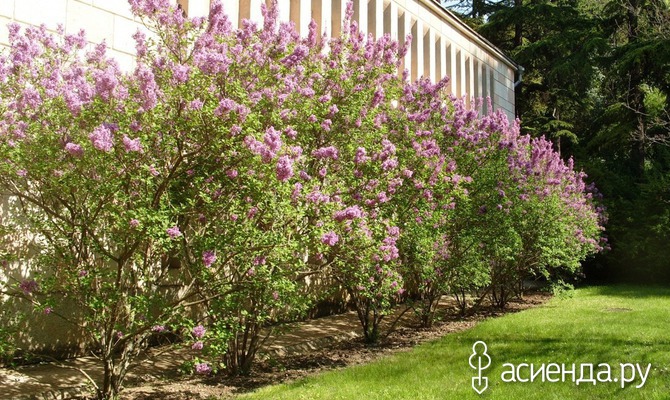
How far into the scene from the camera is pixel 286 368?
707 centimetres

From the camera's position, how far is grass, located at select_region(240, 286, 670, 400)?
5.48 metres

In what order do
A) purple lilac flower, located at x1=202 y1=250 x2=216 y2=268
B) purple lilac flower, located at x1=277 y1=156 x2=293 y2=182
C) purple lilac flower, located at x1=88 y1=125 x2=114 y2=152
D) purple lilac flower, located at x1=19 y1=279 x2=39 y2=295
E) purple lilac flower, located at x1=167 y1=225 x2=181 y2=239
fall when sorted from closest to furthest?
purple lilac flower, located at x1=88 y1=125 x2=114 y2=152, purple lilac flower, located at x1=167 y1=225 x2=181 y2=239, purple lilac flower, located at x1=277 y1=156 x2=293 y2=182, purple lilac flower, located at x1=202 y1=250 x2=216 y2=268, purple lilac flower, located at x1=19 y1=279 x2=39 y2=295

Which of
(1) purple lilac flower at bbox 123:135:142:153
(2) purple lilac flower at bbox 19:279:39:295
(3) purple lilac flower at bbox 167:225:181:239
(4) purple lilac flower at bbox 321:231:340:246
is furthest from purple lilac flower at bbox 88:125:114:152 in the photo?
(4) purple lilac flower at bbox 321:231:340:246

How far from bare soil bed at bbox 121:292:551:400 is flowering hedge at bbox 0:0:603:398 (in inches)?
11.7

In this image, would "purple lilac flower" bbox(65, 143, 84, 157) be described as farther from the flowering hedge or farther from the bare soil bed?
the bare soil bed

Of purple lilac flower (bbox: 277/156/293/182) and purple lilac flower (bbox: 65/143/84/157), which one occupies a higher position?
purple lilac flower (bbox: 65/143/84/157)

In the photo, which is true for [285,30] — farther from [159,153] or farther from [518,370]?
[518,370]

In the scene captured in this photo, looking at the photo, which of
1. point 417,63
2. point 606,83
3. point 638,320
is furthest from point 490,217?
point 606,83

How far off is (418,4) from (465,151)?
305 inches

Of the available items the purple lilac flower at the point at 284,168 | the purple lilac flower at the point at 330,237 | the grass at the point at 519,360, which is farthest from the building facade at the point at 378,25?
the grass at the point at 519,360

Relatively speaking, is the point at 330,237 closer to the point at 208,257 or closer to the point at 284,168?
the point at 284,168

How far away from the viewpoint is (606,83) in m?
22.3

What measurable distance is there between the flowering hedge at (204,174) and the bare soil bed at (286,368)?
30 centimetres

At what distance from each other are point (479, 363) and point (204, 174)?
12.2 ft
